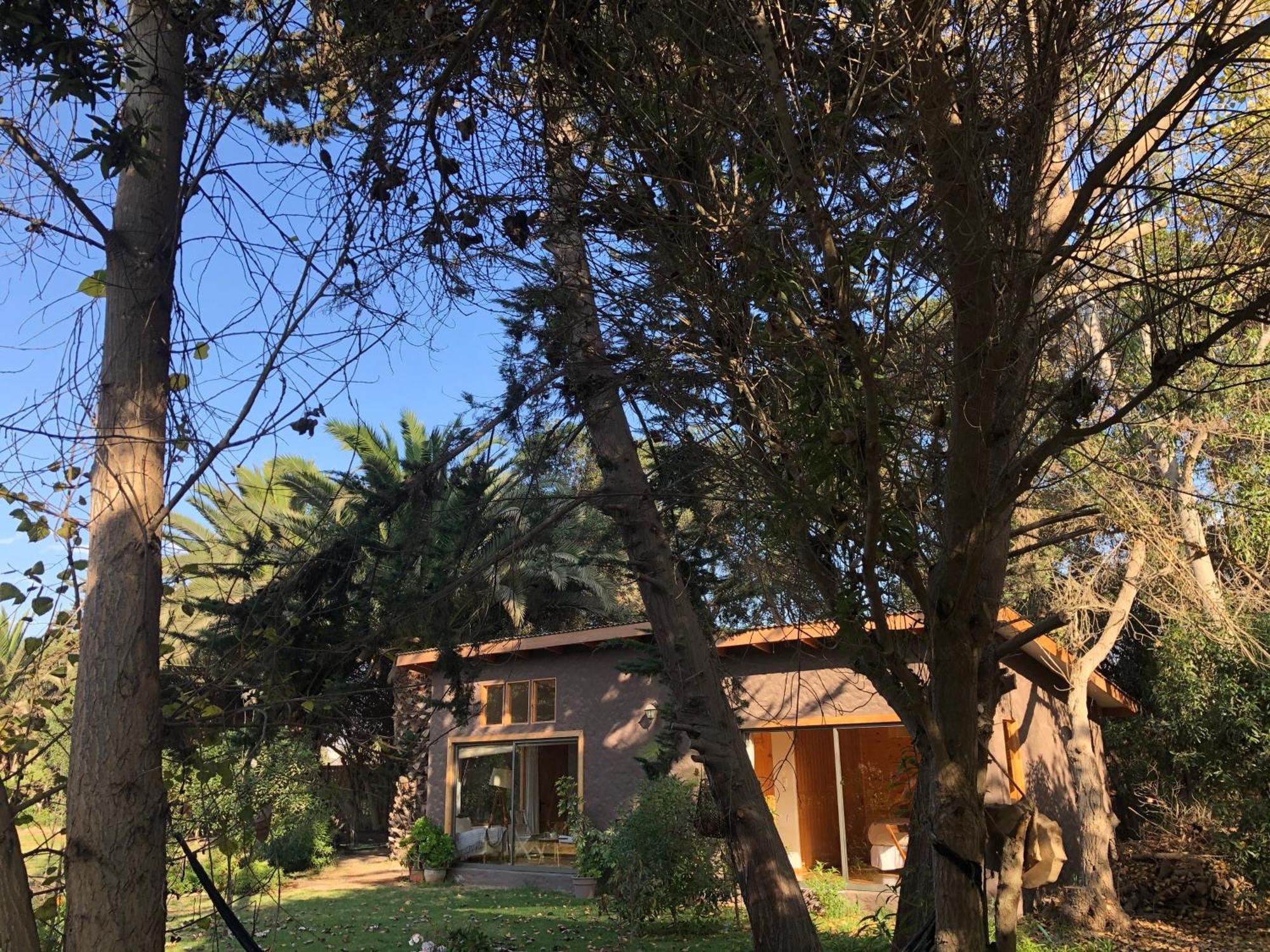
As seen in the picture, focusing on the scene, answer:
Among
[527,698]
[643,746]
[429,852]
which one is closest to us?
[643,746]

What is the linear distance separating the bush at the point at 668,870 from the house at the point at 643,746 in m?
1.33

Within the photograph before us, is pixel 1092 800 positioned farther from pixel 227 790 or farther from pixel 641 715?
pixel 227 790

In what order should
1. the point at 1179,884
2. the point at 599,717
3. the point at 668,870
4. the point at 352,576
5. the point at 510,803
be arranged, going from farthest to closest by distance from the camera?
the point at 510,803 → the point at 599,717 → the point at 1179,884 → the point at 668,870 → the point at 352,576

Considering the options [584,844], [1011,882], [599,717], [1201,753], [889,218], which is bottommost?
[584,844]

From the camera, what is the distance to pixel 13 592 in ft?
10.9

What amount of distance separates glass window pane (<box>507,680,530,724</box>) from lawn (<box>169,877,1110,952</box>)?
3.22m

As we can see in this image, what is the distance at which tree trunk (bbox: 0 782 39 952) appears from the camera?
255 cm

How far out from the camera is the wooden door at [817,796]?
15312 mm

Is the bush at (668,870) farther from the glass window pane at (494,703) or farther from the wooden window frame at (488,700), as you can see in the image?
the glass window pane at (494,703)

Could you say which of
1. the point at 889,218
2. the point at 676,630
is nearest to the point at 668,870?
the point at 676,630

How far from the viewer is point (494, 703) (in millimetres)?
18219

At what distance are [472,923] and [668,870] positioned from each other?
8.73ft

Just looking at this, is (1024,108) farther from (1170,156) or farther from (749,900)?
(749,900)

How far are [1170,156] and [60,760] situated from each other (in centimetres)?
989
